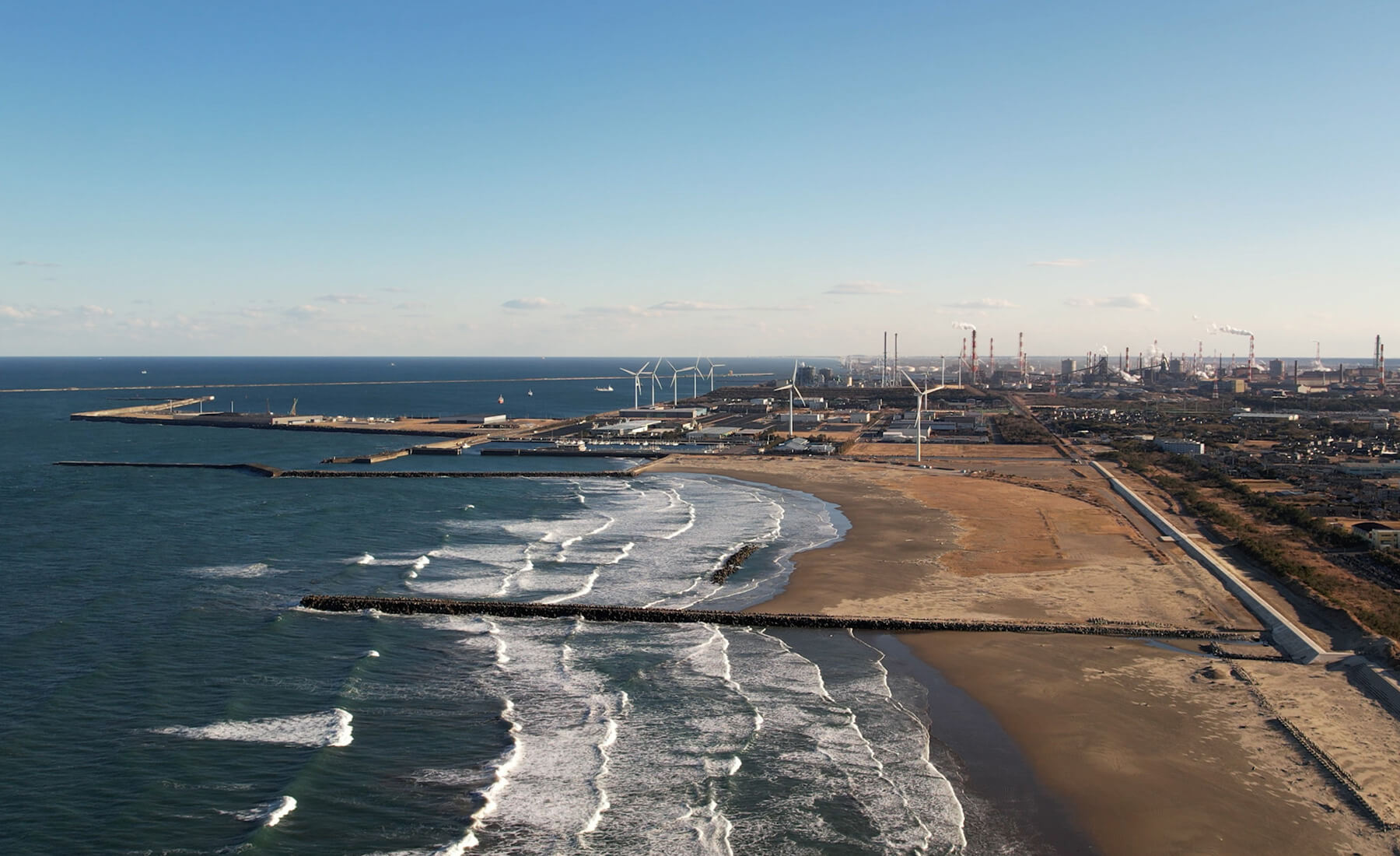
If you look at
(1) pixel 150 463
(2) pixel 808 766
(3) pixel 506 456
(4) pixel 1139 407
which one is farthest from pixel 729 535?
(4) pixel 1139 407

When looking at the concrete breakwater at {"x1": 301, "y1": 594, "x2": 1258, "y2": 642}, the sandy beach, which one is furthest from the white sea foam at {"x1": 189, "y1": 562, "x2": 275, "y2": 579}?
the sandy beach

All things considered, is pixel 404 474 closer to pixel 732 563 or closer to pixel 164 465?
pixel 164 465

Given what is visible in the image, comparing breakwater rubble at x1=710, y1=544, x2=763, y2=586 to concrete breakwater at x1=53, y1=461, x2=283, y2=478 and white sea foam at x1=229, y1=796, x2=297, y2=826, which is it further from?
concrete breakwater at x1=53, y1=461, x2=283, y2=478

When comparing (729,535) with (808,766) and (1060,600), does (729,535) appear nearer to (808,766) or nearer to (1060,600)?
(1060,600)

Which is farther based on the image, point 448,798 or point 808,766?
point 808,766

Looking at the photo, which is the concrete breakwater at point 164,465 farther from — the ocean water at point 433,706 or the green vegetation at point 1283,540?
the green vegetation at point 1283,540

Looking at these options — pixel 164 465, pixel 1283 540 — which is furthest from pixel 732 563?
pixel 164 465
